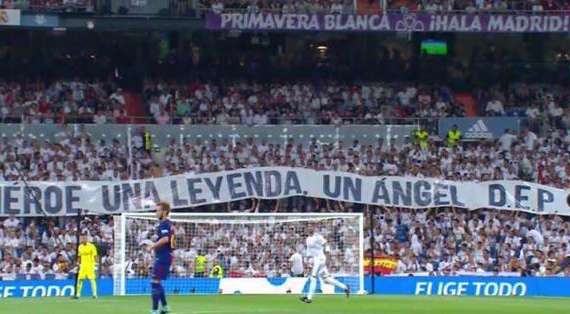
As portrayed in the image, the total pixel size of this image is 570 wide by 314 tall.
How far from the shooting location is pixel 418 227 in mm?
46719

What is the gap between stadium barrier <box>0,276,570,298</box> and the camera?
40406 millimetres

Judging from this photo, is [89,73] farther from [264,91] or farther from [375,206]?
[375,206]

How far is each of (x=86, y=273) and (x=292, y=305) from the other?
5.76m

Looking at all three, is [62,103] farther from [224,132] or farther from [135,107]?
[224,132]

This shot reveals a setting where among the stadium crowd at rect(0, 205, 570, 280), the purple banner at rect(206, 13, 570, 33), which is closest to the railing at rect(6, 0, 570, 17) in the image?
the purple banner at rect(206, 13, 570, 33)

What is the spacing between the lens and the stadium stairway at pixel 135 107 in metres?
52.3

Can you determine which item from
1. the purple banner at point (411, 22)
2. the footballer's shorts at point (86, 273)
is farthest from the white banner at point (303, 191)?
the footballer's shorts at point (86, 273)

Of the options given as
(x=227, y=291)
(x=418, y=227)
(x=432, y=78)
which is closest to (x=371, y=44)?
(x=432, y=78)

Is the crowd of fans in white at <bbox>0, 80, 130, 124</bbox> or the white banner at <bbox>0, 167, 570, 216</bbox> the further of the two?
the crowd of fans in white at <bbox>0, 80, 130, 124</bbox>

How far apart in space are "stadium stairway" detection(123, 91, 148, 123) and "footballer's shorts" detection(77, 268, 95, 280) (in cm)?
1521

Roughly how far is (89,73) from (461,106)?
13.1 meters

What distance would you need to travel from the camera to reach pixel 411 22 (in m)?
51.5

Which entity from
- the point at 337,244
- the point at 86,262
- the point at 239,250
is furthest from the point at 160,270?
the point at 337,244

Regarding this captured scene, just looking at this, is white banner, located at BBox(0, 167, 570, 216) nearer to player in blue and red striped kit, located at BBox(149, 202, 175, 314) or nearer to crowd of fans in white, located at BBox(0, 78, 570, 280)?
crowd of fans in white, located at BBox(0, 78, 570, 280)
